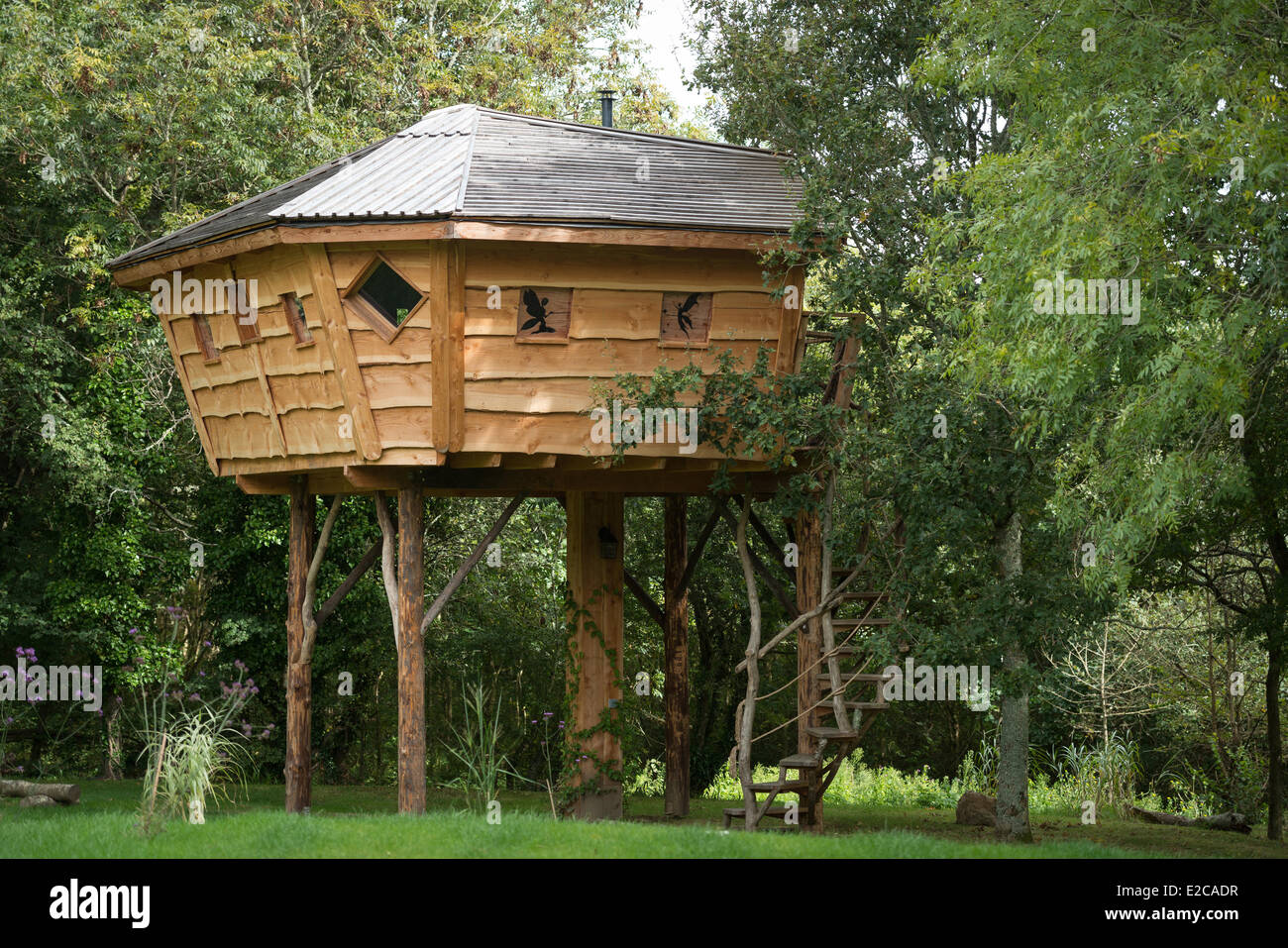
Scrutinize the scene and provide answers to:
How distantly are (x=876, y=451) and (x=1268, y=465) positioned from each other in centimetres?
447

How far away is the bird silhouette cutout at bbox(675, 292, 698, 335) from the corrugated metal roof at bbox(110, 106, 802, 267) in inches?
32.9

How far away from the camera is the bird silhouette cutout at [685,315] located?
12375mm

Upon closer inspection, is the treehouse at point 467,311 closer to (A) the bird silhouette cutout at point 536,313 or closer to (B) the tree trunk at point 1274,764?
(A) the bird silhouette cutout at point 536,313

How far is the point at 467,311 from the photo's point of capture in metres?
11.6

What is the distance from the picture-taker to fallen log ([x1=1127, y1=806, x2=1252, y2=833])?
15773 millimetres

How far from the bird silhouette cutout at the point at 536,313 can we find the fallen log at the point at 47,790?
661 cm

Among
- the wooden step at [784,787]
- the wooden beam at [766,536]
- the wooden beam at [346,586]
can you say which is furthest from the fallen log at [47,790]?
the wooden beam at [766,536]

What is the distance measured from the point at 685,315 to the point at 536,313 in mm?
1439

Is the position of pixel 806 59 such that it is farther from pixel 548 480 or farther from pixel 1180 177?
pixel 1180 177

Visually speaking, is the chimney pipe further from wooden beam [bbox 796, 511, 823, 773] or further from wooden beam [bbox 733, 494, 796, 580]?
wooden beam [bbox 796, 511, 823, 773]

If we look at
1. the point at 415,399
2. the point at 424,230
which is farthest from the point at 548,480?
the point at 424,230

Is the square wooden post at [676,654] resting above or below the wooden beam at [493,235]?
below

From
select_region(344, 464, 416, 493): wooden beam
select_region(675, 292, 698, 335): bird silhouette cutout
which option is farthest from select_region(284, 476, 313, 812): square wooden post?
select_region(675, 292, 698, 335): bird silhouette cutout

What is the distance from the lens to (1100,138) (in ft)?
30.3
